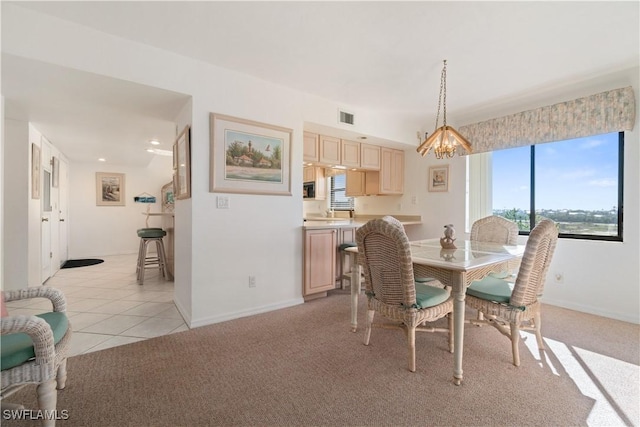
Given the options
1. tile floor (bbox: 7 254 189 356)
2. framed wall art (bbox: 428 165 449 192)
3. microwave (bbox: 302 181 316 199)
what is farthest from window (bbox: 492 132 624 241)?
tile floor (bbox: 7 254 189 356)

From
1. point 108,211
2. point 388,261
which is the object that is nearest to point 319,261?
point 388,261

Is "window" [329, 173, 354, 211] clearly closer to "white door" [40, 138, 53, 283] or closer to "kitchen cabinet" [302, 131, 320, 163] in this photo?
"kitchen cabinet" [302, 131, 320, 163]

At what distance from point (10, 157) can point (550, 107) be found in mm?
6032

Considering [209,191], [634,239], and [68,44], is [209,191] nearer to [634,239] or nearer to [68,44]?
[68,44]

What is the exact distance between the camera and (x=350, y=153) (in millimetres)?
4023

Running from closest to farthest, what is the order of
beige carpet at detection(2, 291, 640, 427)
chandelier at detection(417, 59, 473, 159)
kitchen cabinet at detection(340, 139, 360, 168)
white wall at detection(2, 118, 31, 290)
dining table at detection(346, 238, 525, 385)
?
beige carpet at detection(2, 291, 640, 427) → dining table at detection(346, 238, 525, 385) → chandelier at detection(417, 59, 473, 159) → white wall at detection(2, 118, 31, 290) → kitchen cabinet at detection(340, 139, 360, 168)

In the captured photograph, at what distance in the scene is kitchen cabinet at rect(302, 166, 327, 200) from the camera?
5.76 m

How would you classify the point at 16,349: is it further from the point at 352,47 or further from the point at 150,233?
the point at 150,233

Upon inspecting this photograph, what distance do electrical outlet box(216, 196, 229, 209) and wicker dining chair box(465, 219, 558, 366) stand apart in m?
2.21

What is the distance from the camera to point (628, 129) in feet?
8.81

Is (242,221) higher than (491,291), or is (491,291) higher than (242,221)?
(242,221)

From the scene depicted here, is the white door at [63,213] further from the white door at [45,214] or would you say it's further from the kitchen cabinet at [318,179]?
the kitchen cabinet at [318,179]

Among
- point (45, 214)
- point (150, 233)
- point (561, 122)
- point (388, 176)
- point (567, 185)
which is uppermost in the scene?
point (561, 122)

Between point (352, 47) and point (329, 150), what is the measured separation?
1573 millimetres
